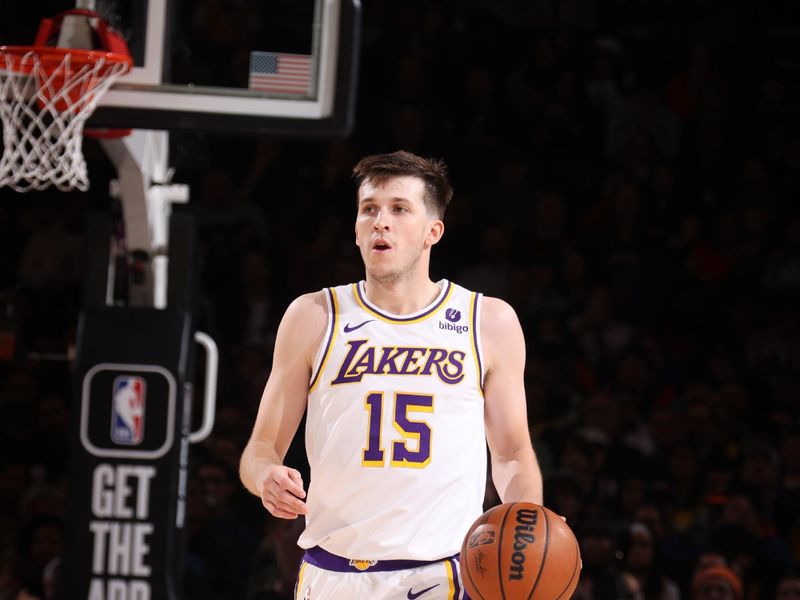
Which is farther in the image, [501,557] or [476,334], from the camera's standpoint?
[476,334]

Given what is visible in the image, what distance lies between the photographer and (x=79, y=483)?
21.2 feet

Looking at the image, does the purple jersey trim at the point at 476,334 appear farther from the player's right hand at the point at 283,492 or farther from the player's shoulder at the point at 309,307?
the player's right hand at the point at 283,492

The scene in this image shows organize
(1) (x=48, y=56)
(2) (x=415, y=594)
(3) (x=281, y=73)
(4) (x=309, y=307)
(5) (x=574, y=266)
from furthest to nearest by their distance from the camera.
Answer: (5) (x=574, y=266) → (3) (x=281, y=73) → (1) (x=48, y=56) → (4) (x=309, y=307) → (2) (x=415, y=594)

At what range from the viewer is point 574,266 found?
952cm

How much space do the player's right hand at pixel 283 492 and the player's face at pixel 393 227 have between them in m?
0.76

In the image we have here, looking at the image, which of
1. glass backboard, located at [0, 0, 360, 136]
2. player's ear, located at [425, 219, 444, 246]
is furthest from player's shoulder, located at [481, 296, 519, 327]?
glass backboard, located at [0, 0, 360, 136]

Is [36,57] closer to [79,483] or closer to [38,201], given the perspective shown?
[79,483]

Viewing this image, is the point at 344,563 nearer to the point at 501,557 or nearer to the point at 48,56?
the point at 501,557

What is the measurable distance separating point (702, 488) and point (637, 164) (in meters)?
3.21

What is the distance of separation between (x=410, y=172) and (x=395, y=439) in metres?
0.85

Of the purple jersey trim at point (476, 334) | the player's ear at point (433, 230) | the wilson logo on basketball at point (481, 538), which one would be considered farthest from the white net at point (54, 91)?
the wilson logo on basketball at point (481, 538)

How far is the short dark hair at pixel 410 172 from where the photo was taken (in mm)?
4043

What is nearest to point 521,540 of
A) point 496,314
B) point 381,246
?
point 496,314

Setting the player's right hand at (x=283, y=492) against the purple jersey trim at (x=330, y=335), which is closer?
the player's right hand at (x=283, y=492)
